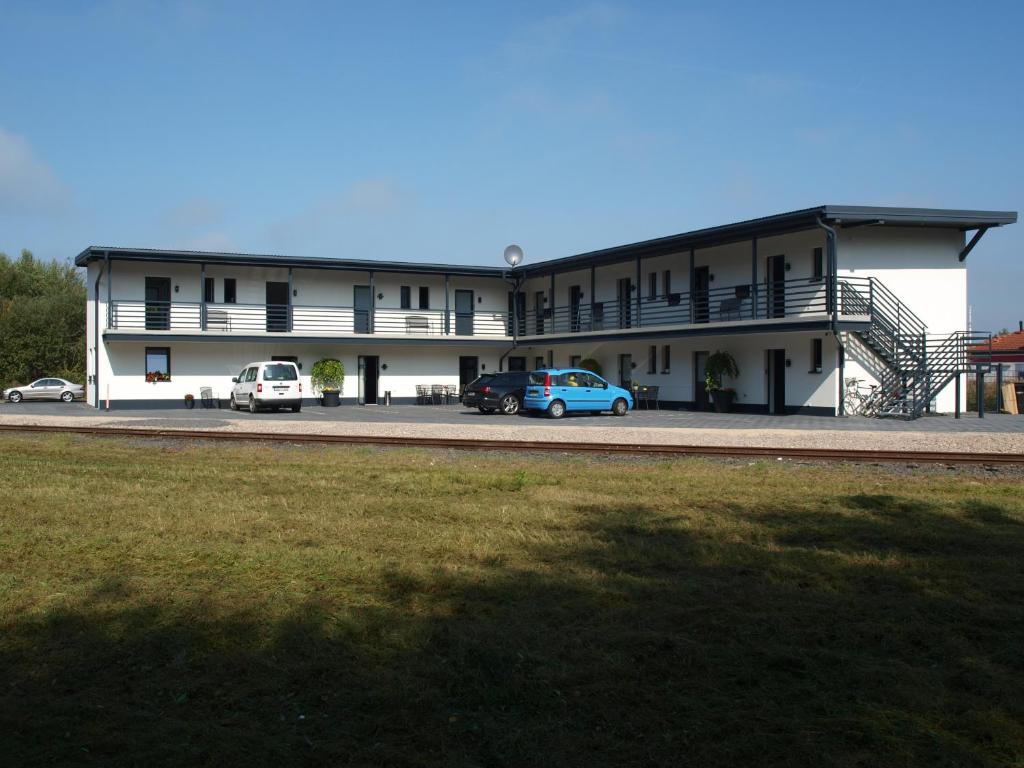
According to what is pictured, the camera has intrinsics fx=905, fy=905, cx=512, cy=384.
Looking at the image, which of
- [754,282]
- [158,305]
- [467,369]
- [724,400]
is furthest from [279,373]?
[754,282]

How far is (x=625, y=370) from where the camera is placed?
38.3 m

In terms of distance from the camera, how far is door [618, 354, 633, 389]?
38.0 meters

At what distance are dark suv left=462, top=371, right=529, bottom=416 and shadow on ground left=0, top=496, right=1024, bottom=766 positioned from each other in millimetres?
23470

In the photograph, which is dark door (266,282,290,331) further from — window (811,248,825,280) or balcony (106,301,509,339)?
window (811,248,825,280)

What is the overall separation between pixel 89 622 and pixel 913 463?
13239 mm

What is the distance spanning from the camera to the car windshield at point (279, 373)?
104 feet

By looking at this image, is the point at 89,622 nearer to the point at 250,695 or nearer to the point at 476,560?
the point at 250,695

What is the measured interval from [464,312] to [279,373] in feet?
41.8

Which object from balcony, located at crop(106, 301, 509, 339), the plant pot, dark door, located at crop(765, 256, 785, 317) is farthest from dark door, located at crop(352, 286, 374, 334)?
dark door, located at crop(765, 256, 785, 317)

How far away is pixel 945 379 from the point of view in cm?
2848

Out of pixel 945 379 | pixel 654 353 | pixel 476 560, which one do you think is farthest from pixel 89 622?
pixel 654 353

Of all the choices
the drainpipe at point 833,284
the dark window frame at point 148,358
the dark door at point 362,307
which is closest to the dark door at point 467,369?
the dark door at point 362,307

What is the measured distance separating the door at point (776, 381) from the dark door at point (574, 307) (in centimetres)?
992

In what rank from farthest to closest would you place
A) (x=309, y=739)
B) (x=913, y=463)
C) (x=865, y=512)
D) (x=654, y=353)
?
1. (x=654, y=353)
2. (x=913, y=463)
3. (x=865, y=512)
4. (x=309, y=739)
